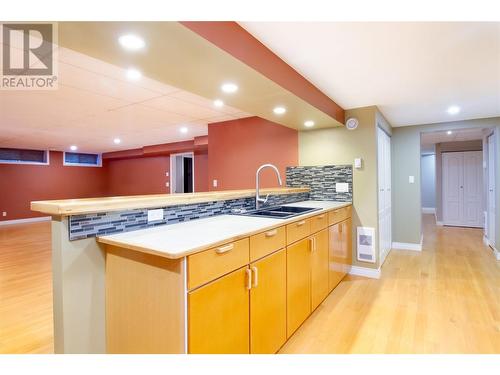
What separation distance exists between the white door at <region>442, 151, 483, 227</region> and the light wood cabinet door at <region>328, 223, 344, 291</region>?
5135 mm

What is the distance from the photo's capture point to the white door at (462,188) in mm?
6289

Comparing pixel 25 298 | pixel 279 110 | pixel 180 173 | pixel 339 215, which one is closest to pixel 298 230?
pixel 339 215

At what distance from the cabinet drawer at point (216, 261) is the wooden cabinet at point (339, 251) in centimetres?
153

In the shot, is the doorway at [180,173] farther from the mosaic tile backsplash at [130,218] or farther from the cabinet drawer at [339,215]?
the mosaic tile backsplash at [130,218]

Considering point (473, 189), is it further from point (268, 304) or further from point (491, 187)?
point (268, 304)

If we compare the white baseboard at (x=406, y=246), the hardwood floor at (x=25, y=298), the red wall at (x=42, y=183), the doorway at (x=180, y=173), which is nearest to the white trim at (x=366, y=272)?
the white baseboard at (x=406, y=246)

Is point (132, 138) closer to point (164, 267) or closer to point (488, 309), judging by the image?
point (164, 267)

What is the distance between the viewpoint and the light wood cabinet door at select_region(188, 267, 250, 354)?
1.21 m

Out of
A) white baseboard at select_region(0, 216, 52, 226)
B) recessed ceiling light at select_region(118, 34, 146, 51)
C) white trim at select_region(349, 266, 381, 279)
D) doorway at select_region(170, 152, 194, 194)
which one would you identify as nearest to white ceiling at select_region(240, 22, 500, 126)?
recessed ceiling light at select_region(118, 34, 146, 51)

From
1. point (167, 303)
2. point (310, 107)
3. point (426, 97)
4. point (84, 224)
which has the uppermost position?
point (426, 97)

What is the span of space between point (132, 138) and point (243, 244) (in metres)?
5.50

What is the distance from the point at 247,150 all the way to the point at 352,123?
1.61m
